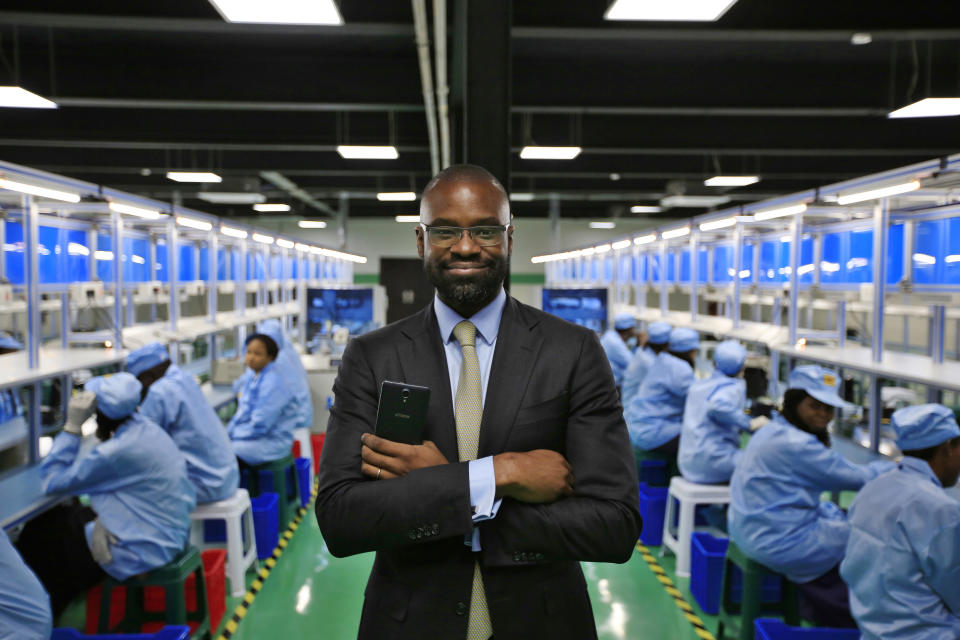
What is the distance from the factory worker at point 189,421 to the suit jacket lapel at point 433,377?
310 cm

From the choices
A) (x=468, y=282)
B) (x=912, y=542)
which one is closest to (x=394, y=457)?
(x=468, y=282)

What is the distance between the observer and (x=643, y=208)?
53.2ft

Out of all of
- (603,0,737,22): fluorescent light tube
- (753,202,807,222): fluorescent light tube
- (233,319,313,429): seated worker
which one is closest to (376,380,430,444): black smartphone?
(603,0,737,22): fluorescent light tube

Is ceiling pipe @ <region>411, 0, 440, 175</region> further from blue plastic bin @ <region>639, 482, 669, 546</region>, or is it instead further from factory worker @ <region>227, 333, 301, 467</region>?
blue plastic bin @ <region>639, 482, 669, 546</region>

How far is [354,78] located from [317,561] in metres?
4.67

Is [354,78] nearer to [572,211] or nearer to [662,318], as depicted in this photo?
[662,318]

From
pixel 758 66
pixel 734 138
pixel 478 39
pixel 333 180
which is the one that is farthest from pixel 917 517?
pixel 333 180

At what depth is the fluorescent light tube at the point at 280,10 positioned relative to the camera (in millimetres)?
3479

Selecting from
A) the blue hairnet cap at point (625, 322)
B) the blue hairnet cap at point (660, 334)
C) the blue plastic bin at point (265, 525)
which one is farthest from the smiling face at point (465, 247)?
the blue hairnet cap at point (625, 322)

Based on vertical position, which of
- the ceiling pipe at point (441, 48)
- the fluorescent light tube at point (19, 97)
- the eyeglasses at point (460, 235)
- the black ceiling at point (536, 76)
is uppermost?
the black ceiling at point (536, 76)

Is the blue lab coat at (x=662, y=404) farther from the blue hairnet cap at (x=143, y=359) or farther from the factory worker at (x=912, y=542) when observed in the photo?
the blue hairnet cap at (x=143, y=359)

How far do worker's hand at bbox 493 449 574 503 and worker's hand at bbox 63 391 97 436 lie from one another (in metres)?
2.76

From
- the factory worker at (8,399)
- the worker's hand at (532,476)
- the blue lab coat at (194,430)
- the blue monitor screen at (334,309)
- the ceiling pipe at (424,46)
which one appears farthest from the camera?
the blue monitor screen at (334,309)

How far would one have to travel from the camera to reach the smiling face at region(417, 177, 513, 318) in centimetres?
133
